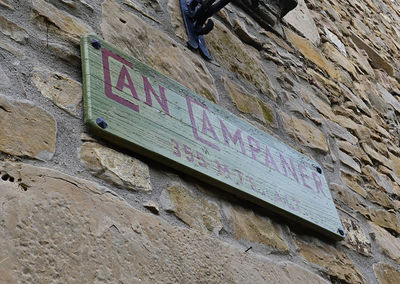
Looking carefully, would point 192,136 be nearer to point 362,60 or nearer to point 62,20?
point 62,20

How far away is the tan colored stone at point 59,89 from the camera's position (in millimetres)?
919

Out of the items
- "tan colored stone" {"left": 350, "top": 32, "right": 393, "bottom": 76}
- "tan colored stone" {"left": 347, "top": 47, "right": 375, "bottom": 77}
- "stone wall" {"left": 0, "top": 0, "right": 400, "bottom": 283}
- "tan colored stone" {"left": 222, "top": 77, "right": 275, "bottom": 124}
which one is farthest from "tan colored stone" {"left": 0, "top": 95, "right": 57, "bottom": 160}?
"tan colored stone" {"left": 350, "top": 32, "right": 393, "bottom": 76}

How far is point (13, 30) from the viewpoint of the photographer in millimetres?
940

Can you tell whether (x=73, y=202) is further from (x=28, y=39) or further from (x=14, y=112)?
(x=28, y=39)

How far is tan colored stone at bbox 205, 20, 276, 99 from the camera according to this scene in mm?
1565

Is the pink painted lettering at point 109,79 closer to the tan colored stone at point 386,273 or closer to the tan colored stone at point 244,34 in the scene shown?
the tan colored stone at point 244,34

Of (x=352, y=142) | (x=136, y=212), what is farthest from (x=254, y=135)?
(x=352, y=142)

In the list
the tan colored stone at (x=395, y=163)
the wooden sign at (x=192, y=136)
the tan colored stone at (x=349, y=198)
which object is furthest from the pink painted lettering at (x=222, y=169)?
the tan colored stone at (x=395, y=163)

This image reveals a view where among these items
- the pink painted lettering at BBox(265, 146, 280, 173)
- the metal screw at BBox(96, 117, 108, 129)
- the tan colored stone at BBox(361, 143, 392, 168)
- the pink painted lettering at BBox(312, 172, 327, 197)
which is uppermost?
the metal screw at BBox(96, 117, 108, 129)

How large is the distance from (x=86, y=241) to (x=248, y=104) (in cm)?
84

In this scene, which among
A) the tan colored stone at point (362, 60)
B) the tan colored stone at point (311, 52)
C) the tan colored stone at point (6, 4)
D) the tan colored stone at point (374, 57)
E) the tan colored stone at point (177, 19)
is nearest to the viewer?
the tan colored stone at point (6, 4)

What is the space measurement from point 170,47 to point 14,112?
587mm

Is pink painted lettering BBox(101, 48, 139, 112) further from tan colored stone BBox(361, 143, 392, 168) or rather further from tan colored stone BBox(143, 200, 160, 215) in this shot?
tan colored stone BBox(361, 143, 392, 168)

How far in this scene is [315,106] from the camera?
1.94 meters
